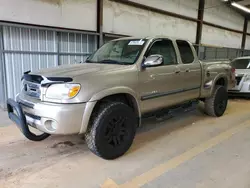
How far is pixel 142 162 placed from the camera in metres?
2.84

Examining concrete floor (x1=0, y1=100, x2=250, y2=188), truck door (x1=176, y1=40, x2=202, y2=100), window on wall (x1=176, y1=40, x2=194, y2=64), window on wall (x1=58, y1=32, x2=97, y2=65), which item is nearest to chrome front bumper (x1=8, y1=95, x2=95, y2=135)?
concrete floor (x1=0, y1=100, x2=250, y2=188)

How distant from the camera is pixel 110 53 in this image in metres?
3.67

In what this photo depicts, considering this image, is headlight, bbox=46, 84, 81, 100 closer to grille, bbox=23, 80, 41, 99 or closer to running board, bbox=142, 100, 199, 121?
grille, bbox=23, 80, 41, 99

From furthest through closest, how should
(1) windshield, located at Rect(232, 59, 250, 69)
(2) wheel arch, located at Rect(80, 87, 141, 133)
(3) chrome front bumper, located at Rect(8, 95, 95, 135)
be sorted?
(1) windshield, located at Rect(232, 59, 250, 69) < (2) wheel arch, located at Rect(80, 87, 141, 133) < (3) chrome front bumper, located at Rect(8, 95, 95, 135)

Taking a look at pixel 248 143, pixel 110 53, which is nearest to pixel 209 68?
pixel 248 143

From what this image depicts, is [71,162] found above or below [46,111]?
below

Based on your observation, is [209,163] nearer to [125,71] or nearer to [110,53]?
[125,71]

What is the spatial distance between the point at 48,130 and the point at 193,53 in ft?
10.6

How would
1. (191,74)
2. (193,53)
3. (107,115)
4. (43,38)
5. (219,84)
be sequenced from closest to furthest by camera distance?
(107,115)
(191,74)
(193,53)
(219,84)
(43,38)

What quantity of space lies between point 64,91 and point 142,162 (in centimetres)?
140

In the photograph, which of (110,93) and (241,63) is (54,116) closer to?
(110,93)

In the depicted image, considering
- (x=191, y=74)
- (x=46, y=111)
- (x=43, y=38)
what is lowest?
(x=46, y=111)

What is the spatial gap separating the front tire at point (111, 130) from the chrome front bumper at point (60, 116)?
0.58 ft

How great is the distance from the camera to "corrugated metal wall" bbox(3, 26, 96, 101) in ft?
17.0
